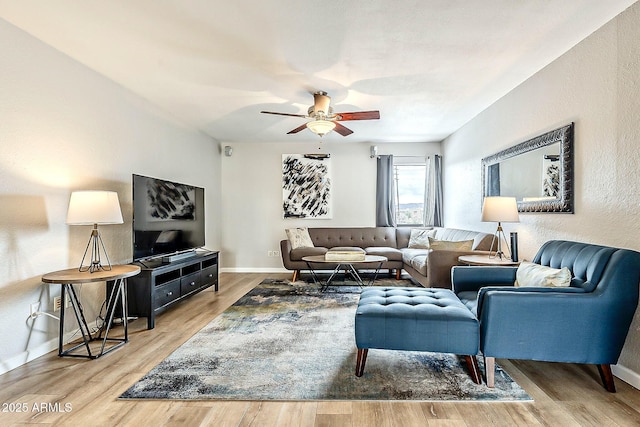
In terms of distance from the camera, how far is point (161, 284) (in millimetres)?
3561

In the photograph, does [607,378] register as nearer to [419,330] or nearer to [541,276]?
[541,276]

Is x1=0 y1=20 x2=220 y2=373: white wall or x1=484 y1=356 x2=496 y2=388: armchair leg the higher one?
x1=0 y1=20 x2=220 y2=373: white wall

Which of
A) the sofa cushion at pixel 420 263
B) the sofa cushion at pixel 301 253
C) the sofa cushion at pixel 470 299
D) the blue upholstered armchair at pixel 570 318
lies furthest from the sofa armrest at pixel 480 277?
the sofa cushion at pixel 301 253

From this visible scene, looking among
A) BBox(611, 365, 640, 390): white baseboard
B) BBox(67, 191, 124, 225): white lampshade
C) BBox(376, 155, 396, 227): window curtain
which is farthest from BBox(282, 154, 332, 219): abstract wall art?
BBox(611, 365, 640, 390): white baseboard

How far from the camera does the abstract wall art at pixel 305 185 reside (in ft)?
21.5

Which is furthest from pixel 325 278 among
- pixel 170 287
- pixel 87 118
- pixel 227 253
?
pixel 87 118

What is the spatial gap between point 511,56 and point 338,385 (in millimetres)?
2902

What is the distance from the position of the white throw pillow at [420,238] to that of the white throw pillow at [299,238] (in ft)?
5.57

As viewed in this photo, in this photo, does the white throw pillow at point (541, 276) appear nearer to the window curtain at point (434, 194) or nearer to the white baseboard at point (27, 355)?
the white baseboard at point (27, 355)

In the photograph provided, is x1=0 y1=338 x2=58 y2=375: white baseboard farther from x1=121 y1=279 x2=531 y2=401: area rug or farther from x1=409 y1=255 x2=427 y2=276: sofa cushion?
x1=409 y1=255 x2=427 y2=276: sofa cushion

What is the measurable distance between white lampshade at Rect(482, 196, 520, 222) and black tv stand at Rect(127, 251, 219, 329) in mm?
3243

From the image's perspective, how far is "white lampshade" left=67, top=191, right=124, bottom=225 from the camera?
2.67m

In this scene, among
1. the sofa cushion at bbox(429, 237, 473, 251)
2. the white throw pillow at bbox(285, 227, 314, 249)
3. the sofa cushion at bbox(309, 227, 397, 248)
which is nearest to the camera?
the sofa cushion at bbox(429, 237, 473, 251)

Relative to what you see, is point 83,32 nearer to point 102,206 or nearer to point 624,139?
point 102,206
